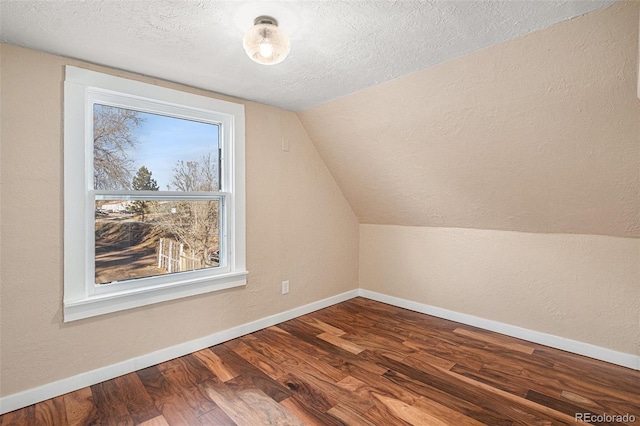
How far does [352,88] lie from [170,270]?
198 cm

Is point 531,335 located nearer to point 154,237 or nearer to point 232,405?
point 232,405

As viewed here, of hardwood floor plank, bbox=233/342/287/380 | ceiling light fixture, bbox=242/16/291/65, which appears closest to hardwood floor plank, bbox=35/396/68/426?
hardwood floor plank, bbox=233/342/287/380

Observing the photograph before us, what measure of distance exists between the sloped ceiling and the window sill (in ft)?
5.28

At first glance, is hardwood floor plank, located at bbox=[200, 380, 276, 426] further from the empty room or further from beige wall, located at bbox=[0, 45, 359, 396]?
beige wall, located at bbox=[0, 45, 359, 396]

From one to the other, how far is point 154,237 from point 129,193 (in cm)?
37

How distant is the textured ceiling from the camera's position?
4.84 ft

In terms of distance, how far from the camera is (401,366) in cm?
227

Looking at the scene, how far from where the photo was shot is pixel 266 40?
1540 millimetres

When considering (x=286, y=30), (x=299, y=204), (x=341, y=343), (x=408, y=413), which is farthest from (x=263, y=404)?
(x=286, y=30)

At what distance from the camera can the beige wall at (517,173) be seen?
5.77 feet

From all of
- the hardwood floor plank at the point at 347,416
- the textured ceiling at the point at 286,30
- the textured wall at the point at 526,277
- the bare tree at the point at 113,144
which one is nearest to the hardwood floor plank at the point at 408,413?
the hardwood floor plank at the point at 347,416

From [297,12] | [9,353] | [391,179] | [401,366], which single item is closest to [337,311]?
[401,366]

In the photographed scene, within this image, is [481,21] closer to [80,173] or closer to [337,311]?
[80,173]

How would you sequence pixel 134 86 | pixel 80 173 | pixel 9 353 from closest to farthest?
pixel 9 353, pixel 80 173, pixel 134 86
